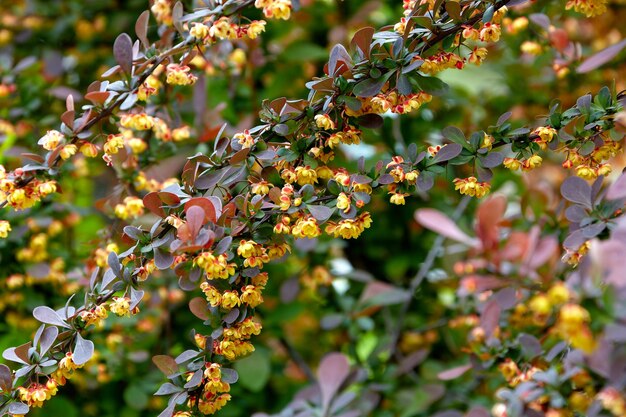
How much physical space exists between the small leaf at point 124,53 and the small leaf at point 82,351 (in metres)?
0.37

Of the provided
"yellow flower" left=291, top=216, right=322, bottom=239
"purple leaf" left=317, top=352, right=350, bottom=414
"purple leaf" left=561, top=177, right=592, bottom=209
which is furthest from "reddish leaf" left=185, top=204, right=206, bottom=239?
"purple leaf" left=317, top=352, right=350, bottom=414

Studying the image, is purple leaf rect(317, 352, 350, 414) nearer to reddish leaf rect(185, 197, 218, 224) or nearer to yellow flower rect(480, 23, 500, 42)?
reddish leaf rect(185, 197, 218, 224)

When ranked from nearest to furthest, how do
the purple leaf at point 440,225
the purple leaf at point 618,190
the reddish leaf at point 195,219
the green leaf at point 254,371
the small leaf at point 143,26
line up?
the purple leaf at point 618,190, the reddish leaf at point 195,219, the small leaf at point 143,26, the purple leaf at point 440,225, the green leaf at point 254,371

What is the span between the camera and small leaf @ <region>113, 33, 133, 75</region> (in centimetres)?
95

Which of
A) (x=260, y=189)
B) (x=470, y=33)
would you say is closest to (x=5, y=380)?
(x=260, y=189)

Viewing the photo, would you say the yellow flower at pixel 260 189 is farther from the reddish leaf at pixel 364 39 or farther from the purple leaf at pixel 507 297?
the purple leaf at pixel 507 297

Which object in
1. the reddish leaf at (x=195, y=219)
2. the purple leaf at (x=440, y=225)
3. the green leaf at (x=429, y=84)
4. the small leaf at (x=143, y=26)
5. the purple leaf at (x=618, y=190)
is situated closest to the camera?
the purple leaf at (x=618, y=190)

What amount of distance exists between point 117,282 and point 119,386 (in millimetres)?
732

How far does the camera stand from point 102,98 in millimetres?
934

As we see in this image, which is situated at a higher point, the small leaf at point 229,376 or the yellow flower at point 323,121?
the yellow flower at point 323,121

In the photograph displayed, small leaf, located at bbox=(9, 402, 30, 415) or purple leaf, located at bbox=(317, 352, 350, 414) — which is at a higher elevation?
small leaf, located at bbox=(9, 402, 30, 415)

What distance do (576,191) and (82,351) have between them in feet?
2.09

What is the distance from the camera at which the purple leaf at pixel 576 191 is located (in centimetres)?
82

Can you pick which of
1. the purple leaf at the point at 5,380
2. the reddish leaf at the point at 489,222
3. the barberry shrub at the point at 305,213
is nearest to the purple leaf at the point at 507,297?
the barberry shrub at the point at 305,213
